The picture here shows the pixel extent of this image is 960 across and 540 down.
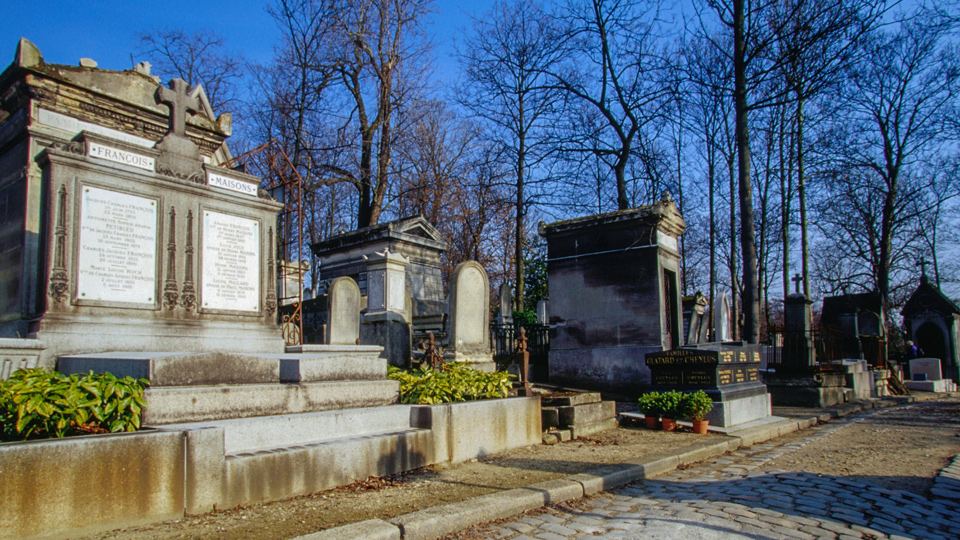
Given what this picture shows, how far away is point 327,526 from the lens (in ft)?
12.9

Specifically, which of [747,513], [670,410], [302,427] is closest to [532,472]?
[747,513]

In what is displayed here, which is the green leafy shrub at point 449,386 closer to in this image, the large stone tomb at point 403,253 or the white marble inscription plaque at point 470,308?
the white marble inscription plaque at point 470,308

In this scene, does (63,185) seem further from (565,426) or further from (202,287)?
(565,426)

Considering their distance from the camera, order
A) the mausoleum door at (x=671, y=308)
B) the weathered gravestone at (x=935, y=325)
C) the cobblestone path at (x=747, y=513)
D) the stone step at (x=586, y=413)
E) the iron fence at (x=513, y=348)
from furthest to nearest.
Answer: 1. the weathered gravestone at (x=935, y=325)
2. the iron fence at (x=513, y=348)
3. the mausoleum door at (x=671, y=308)
4. the stone step at (x=586, y=413)
5. the cobblestone path at (x=747, y=513)

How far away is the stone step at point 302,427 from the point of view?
4625 mm

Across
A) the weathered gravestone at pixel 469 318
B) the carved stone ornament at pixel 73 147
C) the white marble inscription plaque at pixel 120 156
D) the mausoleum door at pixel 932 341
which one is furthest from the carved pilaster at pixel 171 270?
the mausoleum door at pixel 932 341

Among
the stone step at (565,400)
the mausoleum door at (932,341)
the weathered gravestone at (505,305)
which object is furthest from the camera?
the mausoleum door at (932,341)

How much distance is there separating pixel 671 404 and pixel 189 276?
23.3 ft

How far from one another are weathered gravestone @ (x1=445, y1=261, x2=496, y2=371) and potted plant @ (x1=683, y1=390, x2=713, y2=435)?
3.36 m

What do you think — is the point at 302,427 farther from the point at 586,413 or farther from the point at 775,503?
the point at 586,413

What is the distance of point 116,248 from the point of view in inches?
242

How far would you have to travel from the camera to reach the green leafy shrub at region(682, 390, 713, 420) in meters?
8.95

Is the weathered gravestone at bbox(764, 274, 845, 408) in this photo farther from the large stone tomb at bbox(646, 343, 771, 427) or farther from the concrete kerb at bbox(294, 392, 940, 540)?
the concrete kerb at bbox(294, 392, 940, 540)

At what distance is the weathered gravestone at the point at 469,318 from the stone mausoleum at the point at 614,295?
119 inches
